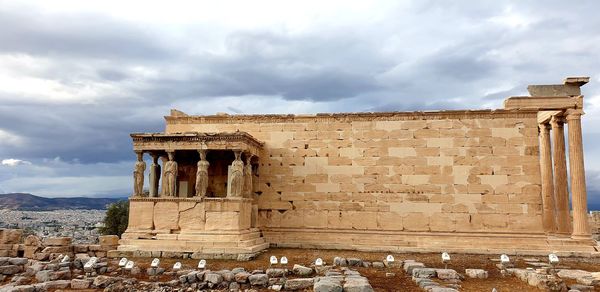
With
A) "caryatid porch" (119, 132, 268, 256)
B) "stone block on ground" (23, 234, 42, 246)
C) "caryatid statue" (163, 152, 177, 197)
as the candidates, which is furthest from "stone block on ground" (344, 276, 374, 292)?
"stone block on ground" (23, 234, 42, 246)

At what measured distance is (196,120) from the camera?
19438mm

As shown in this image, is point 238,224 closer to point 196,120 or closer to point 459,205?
point 196,120

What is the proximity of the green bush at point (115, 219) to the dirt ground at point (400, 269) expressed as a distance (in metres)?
16.2

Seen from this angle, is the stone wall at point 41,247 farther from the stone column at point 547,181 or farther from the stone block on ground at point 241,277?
the stone column at point 547,181

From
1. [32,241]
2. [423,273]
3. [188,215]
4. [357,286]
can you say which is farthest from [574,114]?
[32,241]

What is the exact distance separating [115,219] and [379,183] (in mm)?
19545

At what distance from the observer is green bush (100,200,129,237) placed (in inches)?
1166

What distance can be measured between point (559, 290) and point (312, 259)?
6.81 metres

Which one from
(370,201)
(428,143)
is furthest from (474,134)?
(370,201)

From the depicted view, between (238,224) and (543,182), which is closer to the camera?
(238,224)

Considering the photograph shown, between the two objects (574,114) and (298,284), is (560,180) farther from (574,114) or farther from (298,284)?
(298,284)

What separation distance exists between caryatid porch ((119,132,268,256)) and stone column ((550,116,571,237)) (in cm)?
1073

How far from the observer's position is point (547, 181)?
58.6 feet

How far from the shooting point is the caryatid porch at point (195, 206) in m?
15.5
